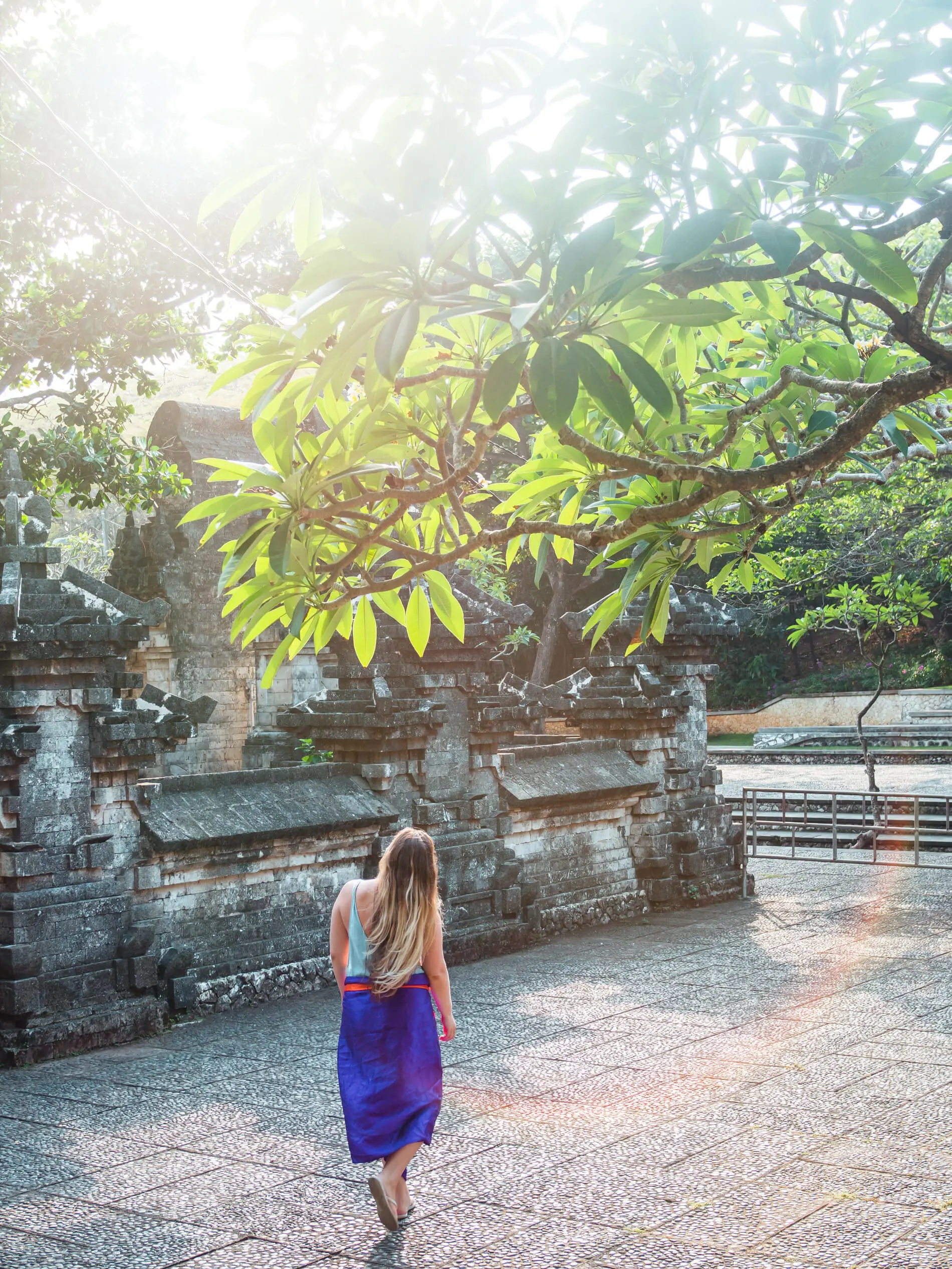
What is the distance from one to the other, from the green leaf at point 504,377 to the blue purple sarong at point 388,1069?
2776 mm

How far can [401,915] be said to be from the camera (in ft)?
15.3

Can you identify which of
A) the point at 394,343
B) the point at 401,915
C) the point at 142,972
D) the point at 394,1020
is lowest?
the point at 142,972

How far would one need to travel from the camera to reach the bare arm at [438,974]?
4762 millimetres

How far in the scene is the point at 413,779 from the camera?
9406 millimetres

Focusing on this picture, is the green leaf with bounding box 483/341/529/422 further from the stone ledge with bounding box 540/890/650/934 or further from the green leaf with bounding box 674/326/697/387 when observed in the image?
the stone ledge with bounding box 540/890/650/934

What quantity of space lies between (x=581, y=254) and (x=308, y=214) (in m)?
0.80

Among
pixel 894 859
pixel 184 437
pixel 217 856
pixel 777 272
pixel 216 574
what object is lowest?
pixel 894 859

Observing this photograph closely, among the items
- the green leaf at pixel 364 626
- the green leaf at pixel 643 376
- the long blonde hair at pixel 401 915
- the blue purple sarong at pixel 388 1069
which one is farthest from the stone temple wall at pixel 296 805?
the green leaf at pixel 643 376

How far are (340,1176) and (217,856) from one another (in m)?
3.19

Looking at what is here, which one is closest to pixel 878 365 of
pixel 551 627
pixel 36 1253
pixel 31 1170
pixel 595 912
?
pixel 36 1253

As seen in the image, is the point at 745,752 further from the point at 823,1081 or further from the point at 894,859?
the point at 823,1081

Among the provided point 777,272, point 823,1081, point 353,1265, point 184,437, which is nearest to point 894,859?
point 823,1081

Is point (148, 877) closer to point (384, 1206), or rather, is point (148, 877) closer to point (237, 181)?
point (384, 1206)

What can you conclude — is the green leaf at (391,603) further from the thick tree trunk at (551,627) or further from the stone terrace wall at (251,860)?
the thick tree trunk at (551,627)
